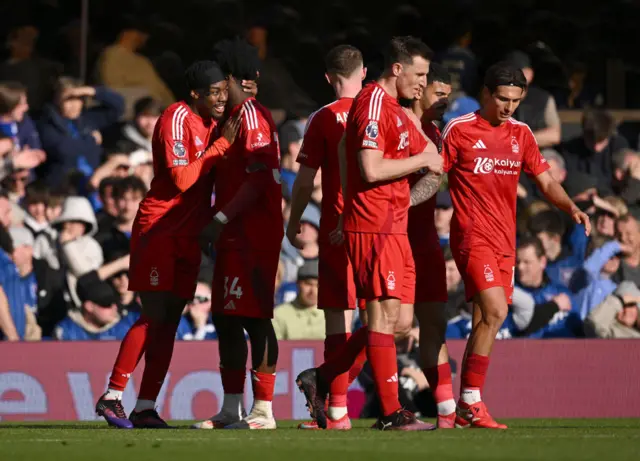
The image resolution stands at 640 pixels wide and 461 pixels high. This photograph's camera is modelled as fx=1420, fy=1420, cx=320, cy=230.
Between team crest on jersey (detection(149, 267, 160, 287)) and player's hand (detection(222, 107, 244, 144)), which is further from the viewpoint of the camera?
team crest on jersey (detection(149, 267, 160, 287))

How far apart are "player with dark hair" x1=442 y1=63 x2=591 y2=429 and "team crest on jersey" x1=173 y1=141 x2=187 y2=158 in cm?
169

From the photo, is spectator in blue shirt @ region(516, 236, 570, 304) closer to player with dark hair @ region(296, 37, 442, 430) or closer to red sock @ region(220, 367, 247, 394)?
red sock @ region(220, 367, 247, 394)

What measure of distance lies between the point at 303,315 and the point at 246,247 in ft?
12.2

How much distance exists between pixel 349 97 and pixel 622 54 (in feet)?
30.6

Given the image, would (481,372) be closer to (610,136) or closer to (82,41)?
(610,136)

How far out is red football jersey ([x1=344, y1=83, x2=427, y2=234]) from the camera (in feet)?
27.4

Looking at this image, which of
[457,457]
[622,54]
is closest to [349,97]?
[457,457]

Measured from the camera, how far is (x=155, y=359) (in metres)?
9.30

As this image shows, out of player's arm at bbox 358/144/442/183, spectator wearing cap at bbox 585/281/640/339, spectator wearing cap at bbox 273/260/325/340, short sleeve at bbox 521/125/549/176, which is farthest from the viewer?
spectator wearing cap at bbox 585/281/640/339

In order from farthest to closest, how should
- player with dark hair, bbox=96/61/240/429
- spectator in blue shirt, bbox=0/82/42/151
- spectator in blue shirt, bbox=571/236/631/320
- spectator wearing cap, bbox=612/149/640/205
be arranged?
1. spectator wearing cap, bbox=612/149/640/205
2. spectator in blue shirt, bbox=0/82/42/151
3. spectator in blue shirt, bbox=571/236/631/320
4. player with dark hair, bbox=96/61/240/429

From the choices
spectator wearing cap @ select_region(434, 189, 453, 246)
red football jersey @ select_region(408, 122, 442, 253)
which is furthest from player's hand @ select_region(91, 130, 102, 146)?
red football jersey @ select_region(408, 122, 442, 253)

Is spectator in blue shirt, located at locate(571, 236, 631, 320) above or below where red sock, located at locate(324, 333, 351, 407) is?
above

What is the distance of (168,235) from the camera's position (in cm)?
934

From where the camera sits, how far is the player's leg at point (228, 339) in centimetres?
899
